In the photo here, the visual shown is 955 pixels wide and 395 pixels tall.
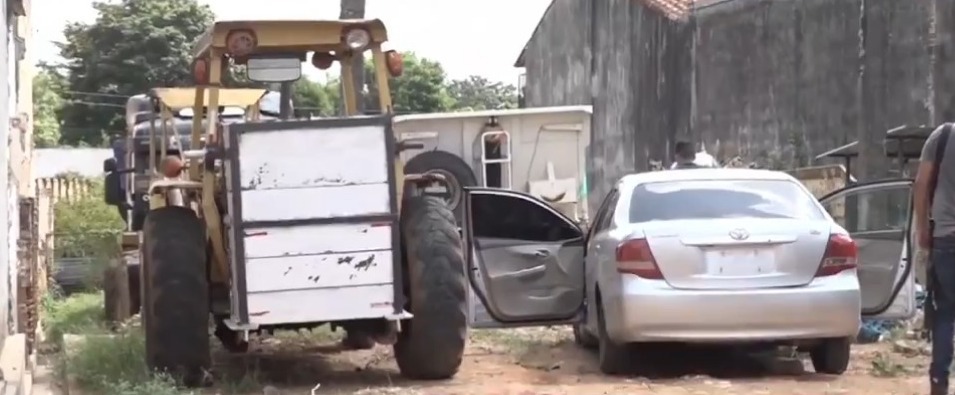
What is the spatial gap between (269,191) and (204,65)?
1.32 m

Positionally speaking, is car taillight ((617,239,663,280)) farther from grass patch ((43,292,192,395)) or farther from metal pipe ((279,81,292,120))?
grass patch ((43,292,192,395))

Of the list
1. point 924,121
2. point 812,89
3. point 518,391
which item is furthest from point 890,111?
point 518,391

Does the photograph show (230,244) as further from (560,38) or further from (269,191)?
(560,38)

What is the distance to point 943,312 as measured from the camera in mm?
7883

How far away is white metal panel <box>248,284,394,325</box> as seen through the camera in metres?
8.74

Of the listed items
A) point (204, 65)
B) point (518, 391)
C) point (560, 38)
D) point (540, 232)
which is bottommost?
point (518, 391)

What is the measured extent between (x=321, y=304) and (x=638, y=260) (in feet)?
6.61

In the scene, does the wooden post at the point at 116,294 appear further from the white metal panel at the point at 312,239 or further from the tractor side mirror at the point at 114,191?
the white metal panel at the point at 312,239

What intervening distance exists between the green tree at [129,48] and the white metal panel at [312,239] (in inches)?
1690

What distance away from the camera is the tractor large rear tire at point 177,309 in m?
8.80

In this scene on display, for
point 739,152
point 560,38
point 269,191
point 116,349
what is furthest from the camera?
point 560,38

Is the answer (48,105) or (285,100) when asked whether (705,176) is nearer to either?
(285,100)

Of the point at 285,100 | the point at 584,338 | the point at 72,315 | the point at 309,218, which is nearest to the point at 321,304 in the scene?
the point at 309,218

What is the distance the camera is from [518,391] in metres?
8.95
